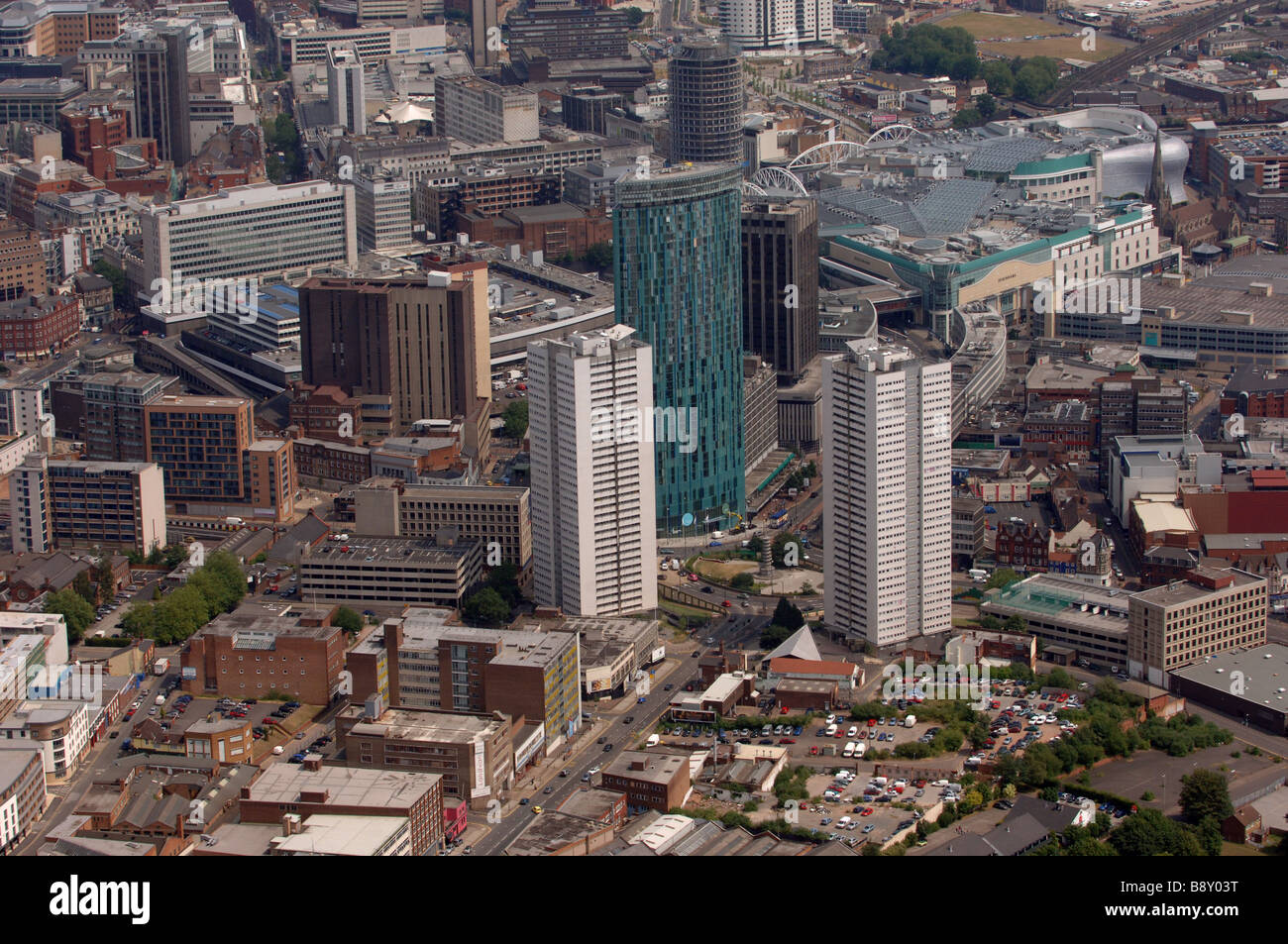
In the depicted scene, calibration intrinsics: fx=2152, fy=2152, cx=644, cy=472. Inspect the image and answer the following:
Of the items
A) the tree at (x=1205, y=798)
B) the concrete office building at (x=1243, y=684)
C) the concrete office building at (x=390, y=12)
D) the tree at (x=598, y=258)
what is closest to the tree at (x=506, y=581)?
the concrete office building at (x=1243, y=684)

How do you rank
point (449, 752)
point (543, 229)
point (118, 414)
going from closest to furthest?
1. point (449, 752)
2. point (118, 414)
3. point (543, 229)

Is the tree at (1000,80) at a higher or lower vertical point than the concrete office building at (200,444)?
higher

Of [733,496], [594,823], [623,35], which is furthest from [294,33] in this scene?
[594,823]

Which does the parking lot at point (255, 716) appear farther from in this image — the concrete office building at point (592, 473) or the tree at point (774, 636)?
the tree at point (774, 636)

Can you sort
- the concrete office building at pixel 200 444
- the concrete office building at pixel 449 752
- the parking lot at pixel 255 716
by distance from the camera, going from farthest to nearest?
the concrete office building at pixel 200 444
the parking lot at pixel 255 716
the concrete office building at pixel 449 752

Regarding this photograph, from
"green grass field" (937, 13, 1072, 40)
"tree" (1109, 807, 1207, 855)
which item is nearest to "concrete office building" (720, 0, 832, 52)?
"green grass field" (937, 13, 1072, 40)

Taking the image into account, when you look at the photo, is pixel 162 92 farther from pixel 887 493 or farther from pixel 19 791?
pixel 19 791

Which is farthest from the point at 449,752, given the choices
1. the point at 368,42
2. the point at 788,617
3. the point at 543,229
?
the point at 368,42
